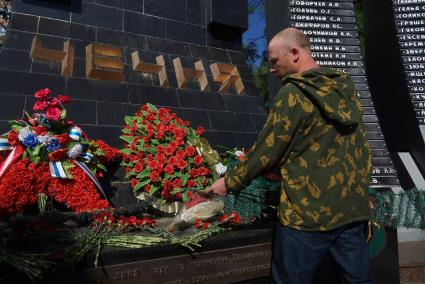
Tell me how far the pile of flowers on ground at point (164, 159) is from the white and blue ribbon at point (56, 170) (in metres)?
0.70

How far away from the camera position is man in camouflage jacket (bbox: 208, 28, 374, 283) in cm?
192

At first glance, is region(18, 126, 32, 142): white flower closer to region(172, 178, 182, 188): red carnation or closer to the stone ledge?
region(172, 178, 182, 188): red carnation

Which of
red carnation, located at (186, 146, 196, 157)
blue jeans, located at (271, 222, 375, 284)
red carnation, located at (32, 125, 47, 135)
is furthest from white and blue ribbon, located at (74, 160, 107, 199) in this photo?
blue jeans, located at (271, 222, 375, 284)

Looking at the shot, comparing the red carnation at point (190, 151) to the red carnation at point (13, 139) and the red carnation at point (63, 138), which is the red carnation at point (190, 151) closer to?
the red carnation at point (63, 138)

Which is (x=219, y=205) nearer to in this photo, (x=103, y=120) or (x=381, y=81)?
(x=103, y=120)

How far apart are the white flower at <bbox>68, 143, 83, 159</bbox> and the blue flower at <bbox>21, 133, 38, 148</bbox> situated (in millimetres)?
278

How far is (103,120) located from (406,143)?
4.13 m

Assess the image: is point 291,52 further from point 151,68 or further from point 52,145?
point 151,68

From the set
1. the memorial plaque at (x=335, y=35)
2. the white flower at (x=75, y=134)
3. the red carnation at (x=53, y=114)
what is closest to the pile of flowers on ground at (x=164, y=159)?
the white flower at (x=75, y=134)

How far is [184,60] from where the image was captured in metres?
5.51

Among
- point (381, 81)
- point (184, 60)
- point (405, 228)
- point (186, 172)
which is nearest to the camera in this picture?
point (186, 172)

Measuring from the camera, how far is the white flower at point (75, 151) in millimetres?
3367

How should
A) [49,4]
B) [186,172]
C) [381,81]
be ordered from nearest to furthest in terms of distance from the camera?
[186,172] → [49,4] → [381,81]

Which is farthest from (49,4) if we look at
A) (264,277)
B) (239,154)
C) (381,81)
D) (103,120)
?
(381,81)
